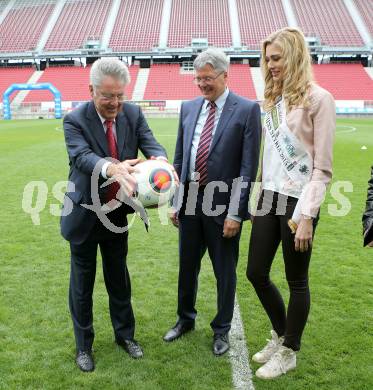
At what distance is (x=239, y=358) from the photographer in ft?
11.3

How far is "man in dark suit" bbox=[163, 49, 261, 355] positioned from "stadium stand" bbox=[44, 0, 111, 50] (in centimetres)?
4715

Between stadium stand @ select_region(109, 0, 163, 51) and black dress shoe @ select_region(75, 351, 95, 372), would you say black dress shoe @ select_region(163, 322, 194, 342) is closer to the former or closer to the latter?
black dress shoe @ select_region(75, 351, 95, 372)

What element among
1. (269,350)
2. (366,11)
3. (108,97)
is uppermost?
(366,11)

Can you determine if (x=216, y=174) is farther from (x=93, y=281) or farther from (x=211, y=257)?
(x=93, y=281)

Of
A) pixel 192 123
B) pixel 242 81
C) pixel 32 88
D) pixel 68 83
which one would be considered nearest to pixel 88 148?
pixel 192 123

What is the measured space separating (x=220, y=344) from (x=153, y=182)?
4.66ft

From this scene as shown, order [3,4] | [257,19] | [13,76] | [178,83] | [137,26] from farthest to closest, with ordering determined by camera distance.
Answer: [3,4] → [137,26] → [257,19] → [13,76] → [178,83]

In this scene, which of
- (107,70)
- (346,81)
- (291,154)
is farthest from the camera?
(346,81)

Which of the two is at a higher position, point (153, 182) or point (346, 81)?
point (346, 81)

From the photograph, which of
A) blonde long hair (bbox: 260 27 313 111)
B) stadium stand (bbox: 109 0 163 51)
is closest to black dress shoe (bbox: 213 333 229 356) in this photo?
blonde long hair (bbox: 260 27 313 111)

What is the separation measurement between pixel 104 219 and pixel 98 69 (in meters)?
0.99

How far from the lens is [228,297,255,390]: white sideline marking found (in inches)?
123

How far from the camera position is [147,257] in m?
5.78

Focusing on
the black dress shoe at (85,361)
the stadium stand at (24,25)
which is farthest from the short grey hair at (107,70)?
the stadium stand at (24,25)
